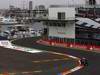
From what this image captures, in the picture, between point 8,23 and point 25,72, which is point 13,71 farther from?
point 8,23

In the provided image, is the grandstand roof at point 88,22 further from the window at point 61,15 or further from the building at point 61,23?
the window at point 61,15

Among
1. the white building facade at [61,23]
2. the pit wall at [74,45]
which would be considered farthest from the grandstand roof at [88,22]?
the pit wall at [74,45]

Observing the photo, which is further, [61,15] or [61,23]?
[61,23]

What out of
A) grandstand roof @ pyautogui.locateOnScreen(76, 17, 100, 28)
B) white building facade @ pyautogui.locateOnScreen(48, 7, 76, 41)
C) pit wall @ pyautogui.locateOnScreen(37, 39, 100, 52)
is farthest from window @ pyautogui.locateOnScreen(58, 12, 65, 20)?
pit wall @ pyautogui.locateOnScreen(37, 39, 100, 52)

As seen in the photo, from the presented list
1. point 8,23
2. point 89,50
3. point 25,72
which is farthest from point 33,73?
point 8,23

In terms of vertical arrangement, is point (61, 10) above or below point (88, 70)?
above

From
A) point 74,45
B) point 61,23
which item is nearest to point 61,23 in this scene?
point 61,23

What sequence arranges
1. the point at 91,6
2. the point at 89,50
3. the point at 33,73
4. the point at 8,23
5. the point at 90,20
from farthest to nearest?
1. the point at 8,23
2. the point at 91,6
3. the point at 90,20
4. the point at 89,50
5. the point at 33,73

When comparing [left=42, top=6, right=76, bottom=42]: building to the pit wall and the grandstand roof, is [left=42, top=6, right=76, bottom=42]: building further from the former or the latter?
the pit wall

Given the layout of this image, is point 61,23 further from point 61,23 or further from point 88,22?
point 88,22

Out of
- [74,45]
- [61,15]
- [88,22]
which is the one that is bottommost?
[74,45]

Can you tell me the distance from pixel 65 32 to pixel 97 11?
8.48m

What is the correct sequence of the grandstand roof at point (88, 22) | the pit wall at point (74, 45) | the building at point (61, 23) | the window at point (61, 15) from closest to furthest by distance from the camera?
the pit wall at point (74, 45), the grandstand roof at point (88, 22), the building at point (61, 23), the window at point (61, 15)

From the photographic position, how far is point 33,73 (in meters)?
30.2
